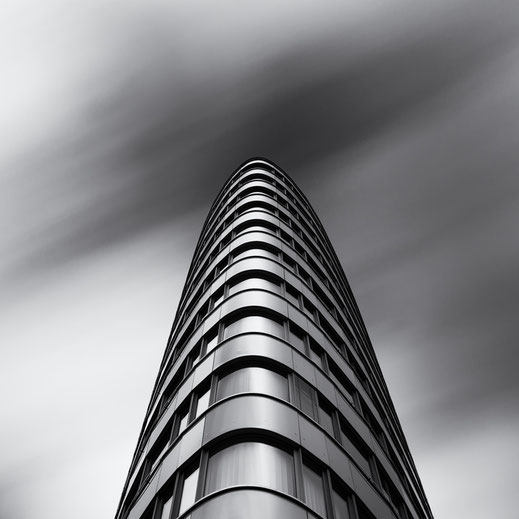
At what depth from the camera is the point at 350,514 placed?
511 inches

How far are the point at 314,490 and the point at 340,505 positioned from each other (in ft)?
3.55

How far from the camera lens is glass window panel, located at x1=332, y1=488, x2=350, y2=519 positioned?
12512 mm

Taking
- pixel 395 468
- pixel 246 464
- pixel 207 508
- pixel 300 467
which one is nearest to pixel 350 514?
pixel 300 467

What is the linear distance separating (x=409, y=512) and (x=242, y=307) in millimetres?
10204

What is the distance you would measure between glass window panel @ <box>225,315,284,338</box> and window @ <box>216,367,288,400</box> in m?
2.41

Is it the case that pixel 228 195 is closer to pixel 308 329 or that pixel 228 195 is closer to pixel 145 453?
pixel 308 329

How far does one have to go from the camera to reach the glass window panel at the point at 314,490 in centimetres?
1205

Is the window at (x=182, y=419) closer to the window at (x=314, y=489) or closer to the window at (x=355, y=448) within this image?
the window at (x=314, y=489)

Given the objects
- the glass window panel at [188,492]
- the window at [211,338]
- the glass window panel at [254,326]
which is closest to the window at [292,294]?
the glass window panel at [254,326]

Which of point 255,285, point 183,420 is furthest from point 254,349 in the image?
point 255,285

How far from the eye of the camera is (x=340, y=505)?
13.0 metres

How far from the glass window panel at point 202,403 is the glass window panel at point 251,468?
2.85 meters

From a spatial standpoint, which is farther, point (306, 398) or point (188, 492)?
point (306, 398)

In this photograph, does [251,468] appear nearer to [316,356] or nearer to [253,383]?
[253,383]
